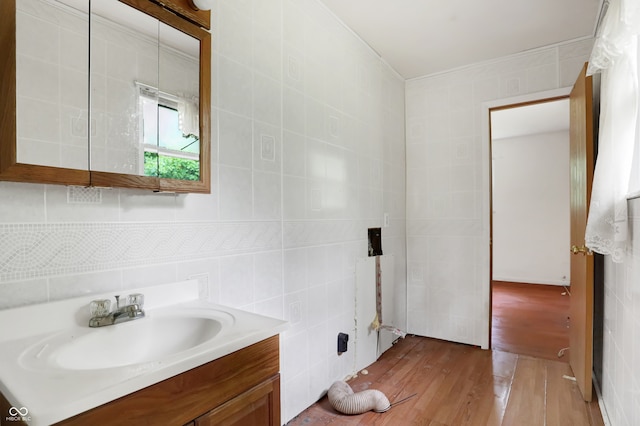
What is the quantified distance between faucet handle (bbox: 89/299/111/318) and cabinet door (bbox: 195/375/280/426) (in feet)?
1.49

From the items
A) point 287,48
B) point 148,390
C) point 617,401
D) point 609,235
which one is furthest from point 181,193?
point 617,401

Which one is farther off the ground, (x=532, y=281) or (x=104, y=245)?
(x=104, y=245)

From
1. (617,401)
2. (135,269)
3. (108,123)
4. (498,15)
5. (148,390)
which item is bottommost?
(617,401)

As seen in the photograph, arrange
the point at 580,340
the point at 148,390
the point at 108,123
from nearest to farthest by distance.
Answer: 1. the point at 148,390
2. the point at 108,123
3. the point at 580,340

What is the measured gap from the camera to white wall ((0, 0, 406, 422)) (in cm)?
103

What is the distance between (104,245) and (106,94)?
19.0 inches

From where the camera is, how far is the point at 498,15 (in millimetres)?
2287

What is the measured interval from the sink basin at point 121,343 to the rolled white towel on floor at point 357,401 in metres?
1.19

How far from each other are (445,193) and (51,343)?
297 cm

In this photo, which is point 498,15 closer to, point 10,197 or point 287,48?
point 287,48

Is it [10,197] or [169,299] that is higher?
[10,197]

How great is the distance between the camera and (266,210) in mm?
1728

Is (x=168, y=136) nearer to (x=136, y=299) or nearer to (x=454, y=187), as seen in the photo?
(x=136, y=299)

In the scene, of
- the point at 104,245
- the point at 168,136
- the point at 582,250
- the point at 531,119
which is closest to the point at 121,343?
the point at 104,245
